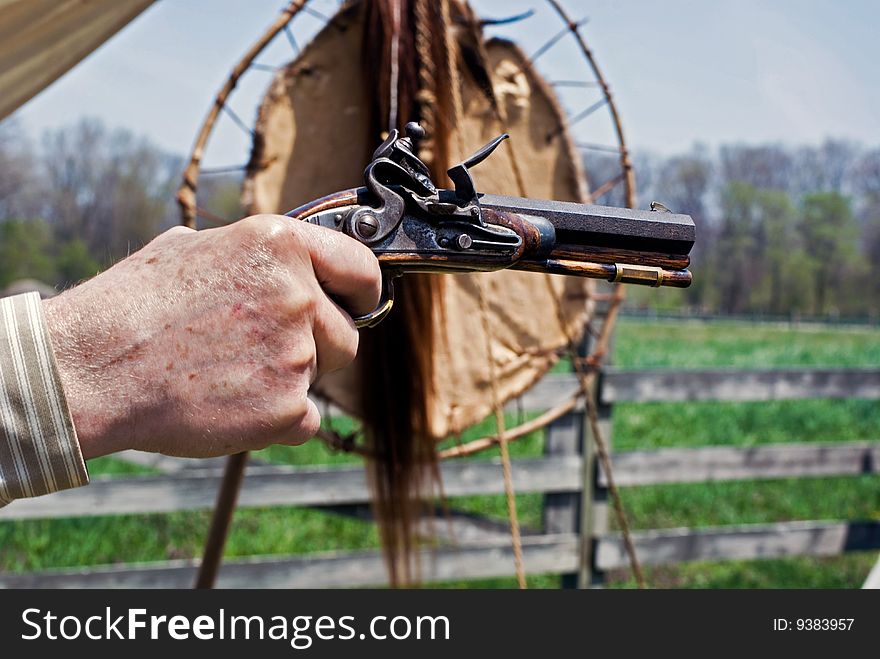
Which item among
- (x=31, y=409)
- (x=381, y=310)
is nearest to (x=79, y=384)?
(x=31, y=409)

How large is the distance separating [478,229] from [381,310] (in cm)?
18

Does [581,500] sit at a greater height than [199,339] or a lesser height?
lesser

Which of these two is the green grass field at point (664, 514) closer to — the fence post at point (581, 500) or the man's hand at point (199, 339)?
the fence post at point (581, 500)

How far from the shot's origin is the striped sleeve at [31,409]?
36.2 inches

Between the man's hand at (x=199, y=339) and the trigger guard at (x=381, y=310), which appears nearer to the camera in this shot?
the man's hand at (x=199, y=339)

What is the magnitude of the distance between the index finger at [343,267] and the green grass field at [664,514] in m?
3.69

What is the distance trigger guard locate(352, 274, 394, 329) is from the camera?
1.12 meters

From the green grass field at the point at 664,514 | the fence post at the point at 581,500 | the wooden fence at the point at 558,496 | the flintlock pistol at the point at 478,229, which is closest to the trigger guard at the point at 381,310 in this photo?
the flintlock pistol at the point at 478,229

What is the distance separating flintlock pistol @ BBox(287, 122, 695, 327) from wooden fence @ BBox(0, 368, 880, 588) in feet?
7.82

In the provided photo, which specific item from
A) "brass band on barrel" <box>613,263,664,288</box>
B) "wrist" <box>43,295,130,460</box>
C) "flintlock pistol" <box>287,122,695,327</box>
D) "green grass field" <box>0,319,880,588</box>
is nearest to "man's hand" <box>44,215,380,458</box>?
"wrist" <box>43,295,130,460</box>

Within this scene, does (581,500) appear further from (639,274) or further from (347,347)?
(347,347)

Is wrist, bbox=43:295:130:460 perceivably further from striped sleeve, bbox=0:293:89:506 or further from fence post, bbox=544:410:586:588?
fence post, bbox=544:410:586:588

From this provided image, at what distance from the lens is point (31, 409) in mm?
920
